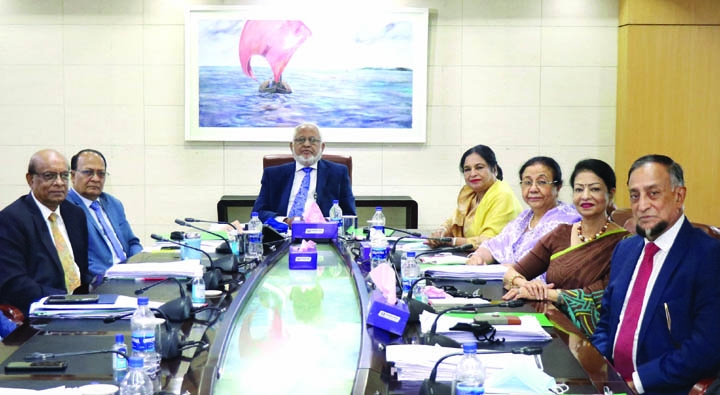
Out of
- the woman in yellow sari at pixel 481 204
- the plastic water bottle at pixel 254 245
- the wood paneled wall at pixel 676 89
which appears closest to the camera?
the plastic water bottle at pixel 254 245

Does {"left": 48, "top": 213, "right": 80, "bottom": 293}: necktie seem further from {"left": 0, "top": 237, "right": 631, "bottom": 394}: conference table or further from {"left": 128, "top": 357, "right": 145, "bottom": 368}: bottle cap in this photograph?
{"left": 128, "top": 357, "right": 145, "bottom": 368}: bottle cap

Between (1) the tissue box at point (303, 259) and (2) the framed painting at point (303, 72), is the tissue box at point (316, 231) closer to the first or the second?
(1) the tissue box at point (303, 259)

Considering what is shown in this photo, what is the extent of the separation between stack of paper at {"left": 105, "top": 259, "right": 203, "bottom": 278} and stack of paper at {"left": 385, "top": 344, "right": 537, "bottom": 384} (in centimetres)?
145

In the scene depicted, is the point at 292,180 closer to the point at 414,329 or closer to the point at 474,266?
the point at 474,266

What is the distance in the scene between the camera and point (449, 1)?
749 centimetres

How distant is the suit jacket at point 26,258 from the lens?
3416 millimetres

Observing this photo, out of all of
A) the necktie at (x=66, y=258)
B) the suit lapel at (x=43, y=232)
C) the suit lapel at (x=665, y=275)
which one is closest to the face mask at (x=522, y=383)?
the suit lapel at (x=665, y=275)

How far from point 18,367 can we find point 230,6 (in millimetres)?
5694

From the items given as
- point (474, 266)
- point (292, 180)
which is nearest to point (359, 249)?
point (474, 266)

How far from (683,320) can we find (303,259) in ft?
5.56

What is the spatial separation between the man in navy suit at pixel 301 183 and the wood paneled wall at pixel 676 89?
2797 mm

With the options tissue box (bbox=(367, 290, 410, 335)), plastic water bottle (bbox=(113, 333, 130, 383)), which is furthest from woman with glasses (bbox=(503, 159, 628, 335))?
plastic water bottle (bbox=(113, 333, 130, 383))

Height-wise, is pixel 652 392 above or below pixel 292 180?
below

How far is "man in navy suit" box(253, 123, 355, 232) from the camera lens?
5.93 meters
